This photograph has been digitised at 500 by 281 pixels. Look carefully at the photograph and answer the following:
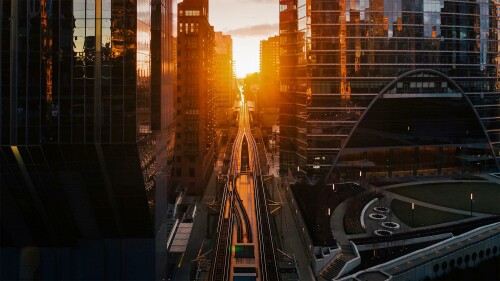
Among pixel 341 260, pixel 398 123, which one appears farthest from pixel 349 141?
pixel 341 260

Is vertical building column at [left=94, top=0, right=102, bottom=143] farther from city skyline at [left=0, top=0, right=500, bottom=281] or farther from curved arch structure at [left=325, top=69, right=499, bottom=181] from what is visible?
curved arch structure at [left=325, top=69, right=499, bottom=181]

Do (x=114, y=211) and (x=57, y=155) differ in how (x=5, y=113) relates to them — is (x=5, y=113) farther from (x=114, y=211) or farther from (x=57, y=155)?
(x=114, y=211)

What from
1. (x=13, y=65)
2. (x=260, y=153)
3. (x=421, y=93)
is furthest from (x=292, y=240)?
(x=260, y=153)

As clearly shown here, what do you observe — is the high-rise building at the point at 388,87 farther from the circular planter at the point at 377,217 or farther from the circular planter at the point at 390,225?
the circular planter at the point at 390,225

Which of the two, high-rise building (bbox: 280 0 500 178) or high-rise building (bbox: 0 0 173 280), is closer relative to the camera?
high-rise building (bbox: 0 0 173 280)

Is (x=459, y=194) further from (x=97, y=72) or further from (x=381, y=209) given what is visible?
(x=97, y=72)

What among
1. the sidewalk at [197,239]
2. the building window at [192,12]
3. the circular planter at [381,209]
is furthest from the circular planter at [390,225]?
the building window at [192,12]

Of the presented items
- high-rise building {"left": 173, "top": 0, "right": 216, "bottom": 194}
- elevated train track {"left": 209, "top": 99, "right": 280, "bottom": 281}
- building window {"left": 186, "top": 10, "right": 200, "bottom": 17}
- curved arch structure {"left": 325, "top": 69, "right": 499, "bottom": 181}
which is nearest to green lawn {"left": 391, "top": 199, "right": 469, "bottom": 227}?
elevated train track {"left": 209, "top": 99, "right": 280, "bottom": 281}
